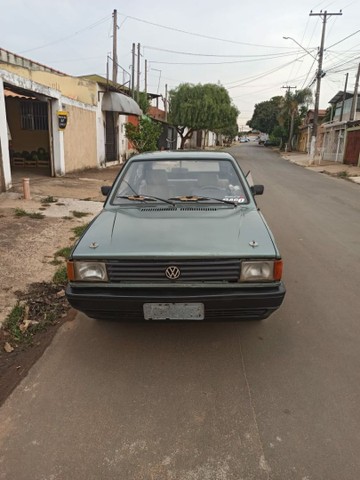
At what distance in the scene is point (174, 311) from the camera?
110 inches

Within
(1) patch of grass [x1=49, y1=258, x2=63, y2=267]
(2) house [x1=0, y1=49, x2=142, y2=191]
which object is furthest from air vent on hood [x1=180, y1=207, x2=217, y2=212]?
(2) house [x1=0, y1=49, x2=142, y2=191]

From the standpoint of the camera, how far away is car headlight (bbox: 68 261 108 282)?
2.83 metres

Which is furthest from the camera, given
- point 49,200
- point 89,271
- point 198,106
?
point 198,106

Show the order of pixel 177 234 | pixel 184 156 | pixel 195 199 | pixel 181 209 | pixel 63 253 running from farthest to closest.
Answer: pixel 63 253
pixel 184 156
pixel 195 199
pixel 181 209
pixel 177 234

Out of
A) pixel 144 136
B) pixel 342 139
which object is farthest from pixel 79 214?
pixel 342 139

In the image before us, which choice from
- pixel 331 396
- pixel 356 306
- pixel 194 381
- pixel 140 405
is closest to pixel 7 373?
pixel 140 405

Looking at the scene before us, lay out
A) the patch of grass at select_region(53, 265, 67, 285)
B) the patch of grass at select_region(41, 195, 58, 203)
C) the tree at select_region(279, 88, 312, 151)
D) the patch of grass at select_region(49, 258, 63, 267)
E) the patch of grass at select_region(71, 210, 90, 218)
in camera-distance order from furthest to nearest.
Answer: the tree at select_region(279, 88, 312, 151)
the patch of grass at select_region(41, 195, 58, 203)
the patch of grass at select_region(71, 210, 90, 218)
the patch of grass at select_region(49, 258, 63, 267)
the patch of grass at select_region(53, 265, 67, 285)

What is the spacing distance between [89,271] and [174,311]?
711mm

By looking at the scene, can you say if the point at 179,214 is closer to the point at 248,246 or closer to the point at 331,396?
the point at 248,246

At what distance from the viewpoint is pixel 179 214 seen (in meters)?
3.43

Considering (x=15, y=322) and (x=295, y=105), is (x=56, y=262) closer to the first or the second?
(x=15, y=322)

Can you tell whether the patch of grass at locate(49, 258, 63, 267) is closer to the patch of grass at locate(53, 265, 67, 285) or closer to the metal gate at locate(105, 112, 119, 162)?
the patch of grass at locate(53, 265, 67, 285)

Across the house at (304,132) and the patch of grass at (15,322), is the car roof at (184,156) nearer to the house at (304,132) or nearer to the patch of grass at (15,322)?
the patch of grass at (15,322)

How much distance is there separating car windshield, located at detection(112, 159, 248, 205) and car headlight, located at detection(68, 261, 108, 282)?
1.15 meters
